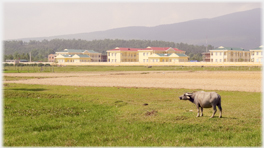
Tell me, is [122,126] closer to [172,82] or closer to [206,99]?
[206,99]

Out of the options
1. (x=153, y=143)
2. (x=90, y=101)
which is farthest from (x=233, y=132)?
(x=90, y=101)

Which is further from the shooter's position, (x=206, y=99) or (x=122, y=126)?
(x=206, y=99)

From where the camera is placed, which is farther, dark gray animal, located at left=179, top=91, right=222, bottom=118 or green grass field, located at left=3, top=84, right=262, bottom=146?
dark gray animal, located at left=179, top=91, right=222, bottom=118

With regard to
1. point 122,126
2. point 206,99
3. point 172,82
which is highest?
point 206,99

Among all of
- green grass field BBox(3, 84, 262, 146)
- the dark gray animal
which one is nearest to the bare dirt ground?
green grass field BBox(3, 84, 262, 146)

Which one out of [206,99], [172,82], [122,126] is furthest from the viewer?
[172,82]

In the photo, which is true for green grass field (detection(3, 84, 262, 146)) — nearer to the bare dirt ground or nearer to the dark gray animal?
the dark gray animal

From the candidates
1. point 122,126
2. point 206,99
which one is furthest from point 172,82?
point 122,126

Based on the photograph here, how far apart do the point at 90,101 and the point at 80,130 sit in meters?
9.18

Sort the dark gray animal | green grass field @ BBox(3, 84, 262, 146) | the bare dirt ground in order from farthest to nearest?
the bare dirt ground → the dark gray animal → green grass field @ BBox(3, 84, 262, 146)

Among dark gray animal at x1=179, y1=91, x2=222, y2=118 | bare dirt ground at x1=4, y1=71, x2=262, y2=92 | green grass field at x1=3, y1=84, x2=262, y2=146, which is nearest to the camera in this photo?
green grass field at x1=3, y1=84, x2=262, y2=146

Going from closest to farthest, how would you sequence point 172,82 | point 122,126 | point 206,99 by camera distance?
point 122,126
point 206,99
point 172,82

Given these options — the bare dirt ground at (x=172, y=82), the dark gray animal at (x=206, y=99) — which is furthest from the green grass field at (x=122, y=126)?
the bare dirt ground at (x=172, y=82)

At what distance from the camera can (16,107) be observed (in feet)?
64.2
